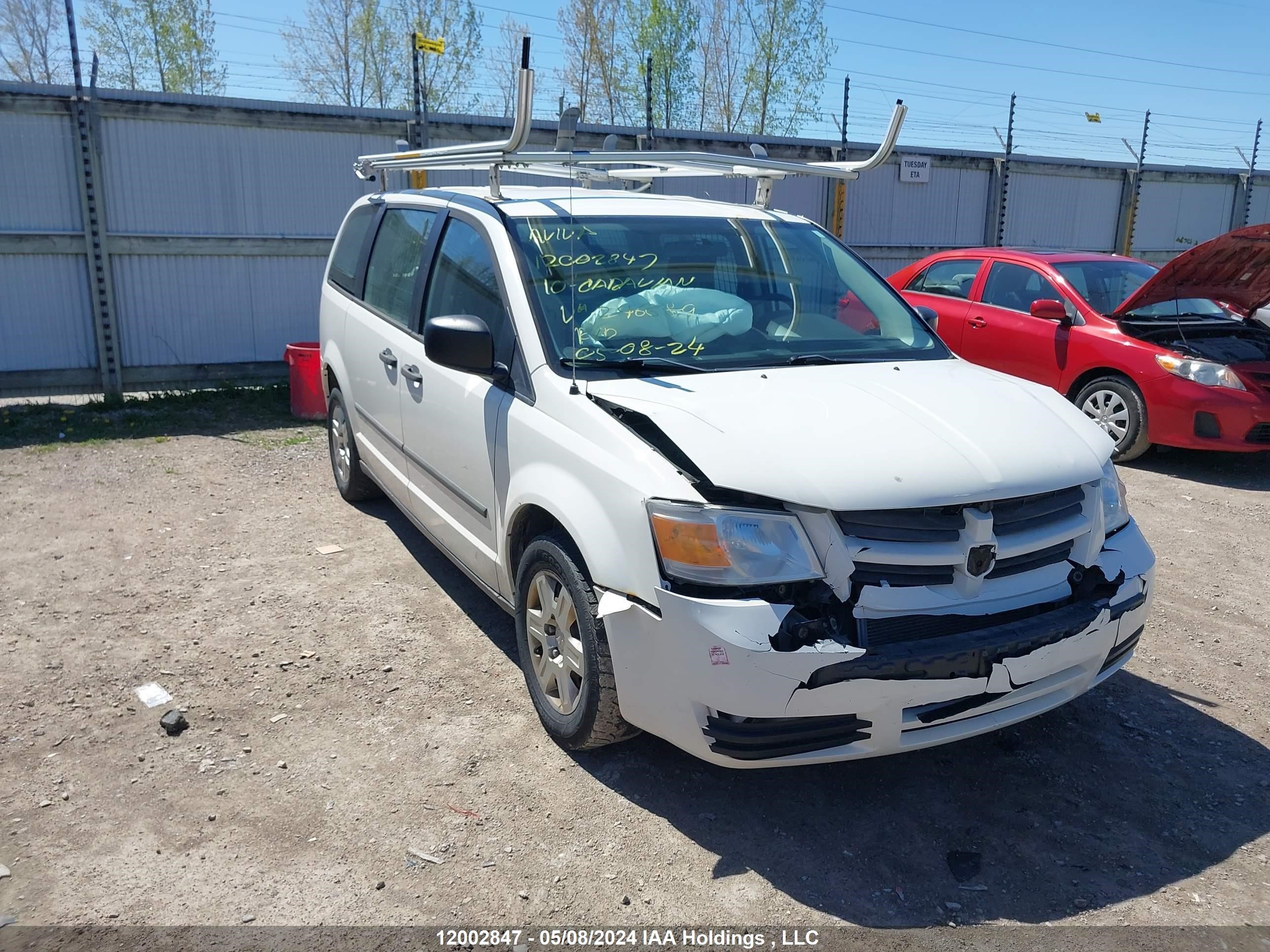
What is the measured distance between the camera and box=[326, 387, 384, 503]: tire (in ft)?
19.9

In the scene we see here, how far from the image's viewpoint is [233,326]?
984 centimetres

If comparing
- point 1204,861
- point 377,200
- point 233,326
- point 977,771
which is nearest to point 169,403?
point 233,326

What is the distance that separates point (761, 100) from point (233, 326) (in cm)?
2928

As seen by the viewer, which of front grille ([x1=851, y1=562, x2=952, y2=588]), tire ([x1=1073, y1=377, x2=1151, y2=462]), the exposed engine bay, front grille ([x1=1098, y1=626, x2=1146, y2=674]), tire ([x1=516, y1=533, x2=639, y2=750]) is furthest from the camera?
tire ([x1=1073, y1=377, x2=1151, y2=462])

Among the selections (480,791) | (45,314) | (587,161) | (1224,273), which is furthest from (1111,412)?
(45,314)

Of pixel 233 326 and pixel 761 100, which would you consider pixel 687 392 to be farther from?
pixel 761 100

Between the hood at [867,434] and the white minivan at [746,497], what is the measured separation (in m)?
0.01

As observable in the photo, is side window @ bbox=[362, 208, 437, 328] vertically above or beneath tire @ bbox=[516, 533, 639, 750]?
above

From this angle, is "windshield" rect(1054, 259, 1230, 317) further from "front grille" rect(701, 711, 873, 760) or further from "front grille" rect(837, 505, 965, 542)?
"front grille" rect(701, 711, 873, 760)

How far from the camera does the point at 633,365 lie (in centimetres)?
359

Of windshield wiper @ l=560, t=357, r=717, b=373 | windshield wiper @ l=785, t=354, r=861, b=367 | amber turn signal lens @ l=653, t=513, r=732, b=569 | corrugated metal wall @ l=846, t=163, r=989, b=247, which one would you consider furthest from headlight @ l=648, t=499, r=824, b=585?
corrugated metal wall @ l=846, t=163, r=989, b=247

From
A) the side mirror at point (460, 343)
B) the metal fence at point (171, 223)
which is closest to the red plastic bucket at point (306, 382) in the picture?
the metal fence at point (171, 223)

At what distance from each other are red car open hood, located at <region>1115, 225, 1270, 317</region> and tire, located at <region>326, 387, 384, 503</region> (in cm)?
564

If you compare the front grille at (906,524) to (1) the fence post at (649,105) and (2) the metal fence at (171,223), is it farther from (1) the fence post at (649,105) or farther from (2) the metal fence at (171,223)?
(1) the fence post at (649,105)
